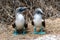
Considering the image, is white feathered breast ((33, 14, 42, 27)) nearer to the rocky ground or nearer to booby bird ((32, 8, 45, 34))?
booby bird ((32, 8, 45, 34))

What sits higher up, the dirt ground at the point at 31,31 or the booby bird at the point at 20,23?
the booby bird at the point at 20,23

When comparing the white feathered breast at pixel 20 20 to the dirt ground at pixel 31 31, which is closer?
the dirt ground at pixel 31 31

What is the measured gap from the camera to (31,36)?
6.07 metres

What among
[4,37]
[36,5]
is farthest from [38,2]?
[4,37]

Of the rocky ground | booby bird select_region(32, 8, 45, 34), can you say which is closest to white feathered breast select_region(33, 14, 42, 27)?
booby bird select_region(32, 8, 45, 34)

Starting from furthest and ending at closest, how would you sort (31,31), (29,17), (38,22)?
(29,17)
(31,31)
(38,22)

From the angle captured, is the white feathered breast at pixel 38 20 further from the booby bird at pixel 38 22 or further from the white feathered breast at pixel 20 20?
the white feathered breast at pixel 20 20

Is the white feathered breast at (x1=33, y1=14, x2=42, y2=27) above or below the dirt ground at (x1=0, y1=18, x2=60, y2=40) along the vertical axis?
above

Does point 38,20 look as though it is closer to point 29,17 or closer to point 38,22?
point 38,22

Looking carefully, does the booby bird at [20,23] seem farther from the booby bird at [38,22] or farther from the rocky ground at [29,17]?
the booby bird at [38,22]

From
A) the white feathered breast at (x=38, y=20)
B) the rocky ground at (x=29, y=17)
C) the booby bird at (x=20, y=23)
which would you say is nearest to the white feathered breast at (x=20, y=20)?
the booby bird at (x=20, y=23)

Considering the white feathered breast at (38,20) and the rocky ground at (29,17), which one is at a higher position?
the white feathered breast at (38,20)

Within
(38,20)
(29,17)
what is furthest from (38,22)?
(29,17)

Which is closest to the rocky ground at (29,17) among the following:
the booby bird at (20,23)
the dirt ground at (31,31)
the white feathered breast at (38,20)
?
the dirt ground at (31,31)
